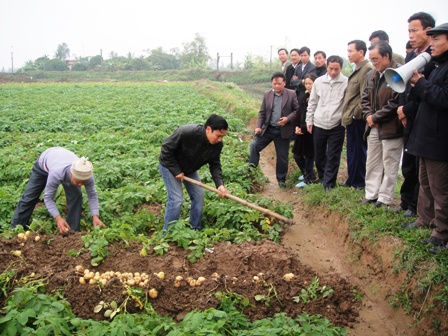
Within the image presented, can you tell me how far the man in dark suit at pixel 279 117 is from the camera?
7.15m

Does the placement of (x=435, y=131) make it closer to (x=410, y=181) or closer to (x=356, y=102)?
(x=410, y=181)

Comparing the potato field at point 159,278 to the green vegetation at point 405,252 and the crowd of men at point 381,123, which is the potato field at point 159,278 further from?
the crowd of men at point 381,123

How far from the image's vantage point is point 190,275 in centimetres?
426

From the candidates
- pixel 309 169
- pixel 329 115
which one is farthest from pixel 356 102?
pixel 309 169

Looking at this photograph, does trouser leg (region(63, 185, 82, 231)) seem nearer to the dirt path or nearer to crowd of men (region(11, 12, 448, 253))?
crowd of men (region(11, 12, 448, 253))

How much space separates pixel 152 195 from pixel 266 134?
2.40m

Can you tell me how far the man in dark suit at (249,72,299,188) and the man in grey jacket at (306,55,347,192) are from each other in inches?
19.9

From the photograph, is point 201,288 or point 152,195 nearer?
point 201,288

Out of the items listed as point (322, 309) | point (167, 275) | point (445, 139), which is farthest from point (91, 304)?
point (445, 139)

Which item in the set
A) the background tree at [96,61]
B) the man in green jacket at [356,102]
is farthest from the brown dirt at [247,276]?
the background tree at [96,61]

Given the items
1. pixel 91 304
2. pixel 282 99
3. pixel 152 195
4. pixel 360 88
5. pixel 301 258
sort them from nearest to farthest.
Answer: pixel 91 304 → pixel 301 258 → pixel 360 88 → pixel 152 195 → pixel 282 99

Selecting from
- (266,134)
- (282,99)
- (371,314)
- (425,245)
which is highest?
(282,99)

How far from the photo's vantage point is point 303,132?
23.9ft

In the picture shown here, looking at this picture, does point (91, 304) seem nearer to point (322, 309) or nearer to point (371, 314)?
point (322, 309)
